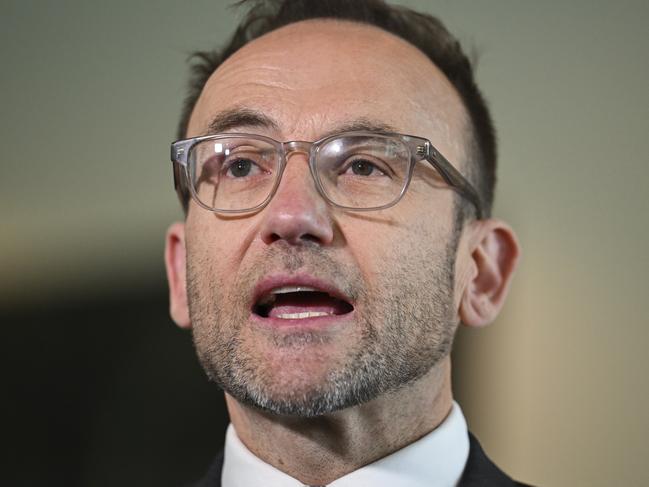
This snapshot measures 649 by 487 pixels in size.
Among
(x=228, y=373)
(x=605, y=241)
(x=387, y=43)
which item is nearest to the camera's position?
(x=228, y=373)

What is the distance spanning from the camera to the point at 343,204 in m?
1.03

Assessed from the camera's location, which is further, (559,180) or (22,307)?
(22,307)

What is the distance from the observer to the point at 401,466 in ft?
3.57

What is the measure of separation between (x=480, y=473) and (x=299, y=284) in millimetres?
400

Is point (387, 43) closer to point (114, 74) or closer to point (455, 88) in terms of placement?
point (455, 88)

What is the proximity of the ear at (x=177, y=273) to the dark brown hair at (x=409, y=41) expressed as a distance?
3.5 inches

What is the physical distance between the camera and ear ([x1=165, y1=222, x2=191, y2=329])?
1.27 m

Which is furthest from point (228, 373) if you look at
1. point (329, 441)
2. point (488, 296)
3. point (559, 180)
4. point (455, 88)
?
point (559, 180)

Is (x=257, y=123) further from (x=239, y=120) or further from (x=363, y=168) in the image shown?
(x=363, y=168)

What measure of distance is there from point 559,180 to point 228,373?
2.69 ft

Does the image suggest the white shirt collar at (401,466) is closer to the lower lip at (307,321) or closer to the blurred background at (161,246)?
the lower lip at (307,321)

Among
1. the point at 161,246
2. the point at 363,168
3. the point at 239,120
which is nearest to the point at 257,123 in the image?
the point at 239,120

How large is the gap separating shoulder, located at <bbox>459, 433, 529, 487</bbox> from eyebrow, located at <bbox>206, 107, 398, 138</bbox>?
1.55 ft

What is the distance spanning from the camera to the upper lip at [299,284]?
3.16 feet
